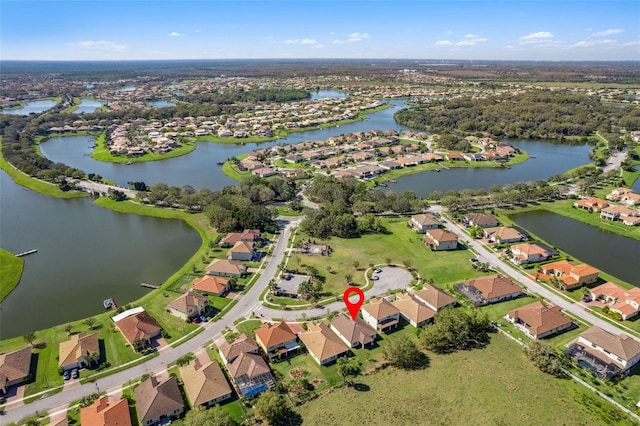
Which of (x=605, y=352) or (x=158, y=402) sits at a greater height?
(x=158, y=402)

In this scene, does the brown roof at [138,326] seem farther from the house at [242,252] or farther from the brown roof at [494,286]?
the brown roof at [494,286]

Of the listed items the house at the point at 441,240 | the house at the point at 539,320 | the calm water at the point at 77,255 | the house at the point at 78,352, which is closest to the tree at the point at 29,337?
Result: the calm water at the point at 77,255

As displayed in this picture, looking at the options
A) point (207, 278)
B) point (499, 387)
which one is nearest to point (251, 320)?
point (207, 278)

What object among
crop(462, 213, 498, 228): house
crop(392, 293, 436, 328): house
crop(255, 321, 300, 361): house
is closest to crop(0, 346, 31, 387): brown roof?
crop(255, 321, 300, 361): house

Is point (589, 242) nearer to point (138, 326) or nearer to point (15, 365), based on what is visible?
point (138, 326)

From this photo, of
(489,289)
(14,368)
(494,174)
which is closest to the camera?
(14,368)

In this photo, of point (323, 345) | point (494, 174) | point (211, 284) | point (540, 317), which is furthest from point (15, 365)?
point (494, 174)

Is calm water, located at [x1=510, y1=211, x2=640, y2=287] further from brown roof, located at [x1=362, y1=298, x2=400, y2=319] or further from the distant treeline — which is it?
the distant treeline
